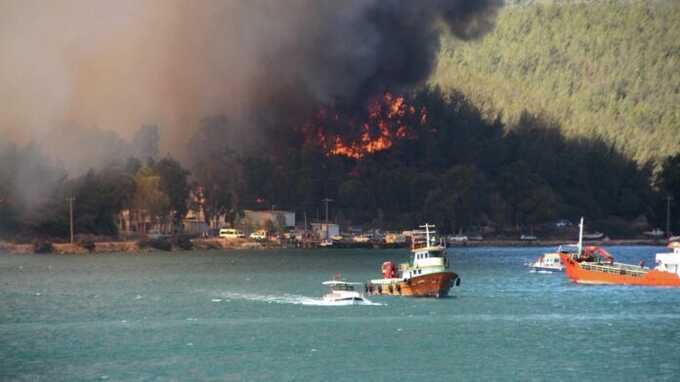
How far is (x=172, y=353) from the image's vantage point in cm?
5141

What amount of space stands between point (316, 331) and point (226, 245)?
81.6 metres

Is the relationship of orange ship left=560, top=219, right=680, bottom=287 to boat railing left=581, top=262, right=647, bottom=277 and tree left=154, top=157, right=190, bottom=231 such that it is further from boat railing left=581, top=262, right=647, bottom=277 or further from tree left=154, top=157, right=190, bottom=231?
tree left=154, top=157, right=190, bottom=231

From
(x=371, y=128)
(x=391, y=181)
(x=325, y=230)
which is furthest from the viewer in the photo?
(x=371, y=128)

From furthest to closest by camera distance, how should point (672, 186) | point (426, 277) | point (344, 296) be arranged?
point (672, 186), point (426, 277), point (344, 296)

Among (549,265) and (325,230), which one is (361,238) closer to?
(325,230)

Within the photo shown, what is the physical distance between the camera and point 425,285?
229 ft

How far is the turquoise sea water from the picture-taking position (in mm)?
47594

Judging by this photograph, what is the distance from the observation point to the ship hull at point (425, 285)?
69.7m

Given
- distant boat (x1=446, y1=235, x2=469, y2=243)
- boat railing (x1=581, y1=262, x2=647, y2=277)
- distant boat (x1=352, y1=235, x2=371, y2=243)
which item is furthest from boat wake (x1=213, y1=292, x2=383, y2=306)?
distant boat (x1=446, y1=235, x2=469, y2=243)

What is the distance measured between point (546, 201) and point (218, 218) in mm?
34150

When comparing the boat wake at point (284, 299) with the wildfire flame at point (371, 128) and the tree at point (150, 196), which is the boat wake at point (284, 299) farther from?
the wildfire flame at point (371, 128)

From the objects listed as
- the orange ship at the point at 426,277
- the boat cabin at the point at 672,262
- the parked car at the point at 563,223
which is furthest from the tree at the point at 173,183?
the orange ship at the point at 426,277

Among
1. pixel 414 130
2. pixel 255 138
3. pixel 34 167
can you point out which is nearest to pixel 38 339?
pixel 34 167

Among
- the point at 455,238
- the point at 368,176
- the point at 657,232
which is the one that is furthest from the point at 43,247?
the point at 657,232
